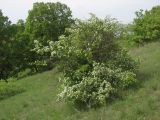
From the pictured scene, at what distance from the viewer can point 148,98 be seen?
1377 cm

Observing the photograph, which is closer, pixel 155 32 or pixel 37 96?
pixel 37 96

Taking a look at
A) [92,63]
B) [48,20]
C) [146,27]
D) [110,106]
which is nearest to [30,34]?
[48,20]

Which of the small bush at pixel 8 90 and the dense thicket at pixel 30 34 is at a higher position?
the dense thicket at pixel 30 34

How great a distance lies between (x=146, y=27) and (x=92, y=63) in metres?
14.4

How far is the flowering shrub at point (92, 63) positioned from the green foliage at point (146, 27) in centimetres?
1270

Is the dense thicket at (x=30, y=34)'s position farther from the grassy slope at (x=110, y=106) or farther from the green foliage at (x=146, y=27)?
the grassy slope at (x=110, y=106)

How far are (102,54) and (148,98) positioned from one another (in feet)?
10.9

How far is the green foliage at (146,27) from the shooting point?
95.9 ft

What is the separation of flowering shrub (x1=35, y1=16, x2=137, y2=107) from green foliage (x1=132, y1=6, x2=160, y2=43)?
12.7 metres

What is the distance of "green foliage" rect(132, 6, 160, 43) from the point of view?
29242 mm

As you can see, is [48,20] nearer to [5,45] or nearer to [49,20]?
[49,20]

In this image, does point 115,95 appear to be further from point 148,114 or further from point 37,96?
point 37,96

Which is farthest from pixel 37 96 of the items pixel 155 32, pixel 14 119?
pixel 155 32

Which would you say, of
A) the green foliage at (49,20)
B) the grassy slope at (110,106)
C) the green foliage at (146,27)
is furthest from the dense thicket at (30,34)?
the grassy slope at (110,106)
